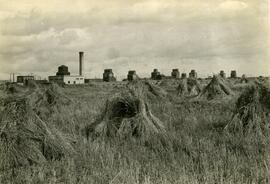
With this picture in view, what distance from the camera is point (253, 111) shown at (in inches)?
379

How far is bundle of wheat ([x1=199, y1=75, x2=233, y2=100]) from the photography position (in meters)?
18.4

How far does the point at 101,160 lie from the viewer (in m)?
6.87

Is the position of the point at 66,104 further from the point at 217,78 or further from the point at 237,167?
the point at 237,167

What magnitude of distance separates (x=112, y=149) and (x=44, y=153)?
1.16 meters

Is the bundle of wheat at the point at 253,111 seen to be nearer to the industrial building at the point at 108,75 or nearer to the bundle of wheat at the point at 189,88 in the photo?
the bundle of wheat at the point at 189,88

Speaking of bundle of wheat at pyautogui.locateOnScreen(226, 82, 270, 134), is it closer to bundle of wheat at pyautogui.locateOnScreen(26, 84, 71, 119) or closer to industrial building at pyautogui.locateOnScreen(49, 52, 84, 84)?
bundle of wheat at pyautogui.locateOnScreen(26, 84, 71, 119)

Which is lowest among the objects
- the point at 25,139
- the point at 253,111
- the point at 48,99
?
the point at 25,139

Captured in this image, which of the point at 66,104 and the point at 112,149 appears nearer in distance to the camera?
the point at 112,149

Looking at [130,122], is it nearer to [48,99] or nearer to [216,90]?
[48,99]

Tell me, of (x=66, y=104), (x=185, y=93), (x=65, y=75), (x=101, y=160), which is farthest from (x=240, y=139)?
(x=65, y=75)

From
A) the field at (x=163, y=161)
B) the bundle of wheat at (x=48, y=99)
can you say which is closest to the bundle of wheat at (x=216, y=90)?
the bundle of wheat at (x=48, y=99)

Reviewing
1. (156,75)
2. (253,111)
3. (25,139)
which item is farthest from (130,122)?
(156,75)

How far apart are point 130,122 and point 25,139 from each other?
9.32 ft

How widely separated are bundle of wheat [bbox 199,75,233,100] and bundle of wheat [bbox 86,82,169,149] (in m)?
8.47
